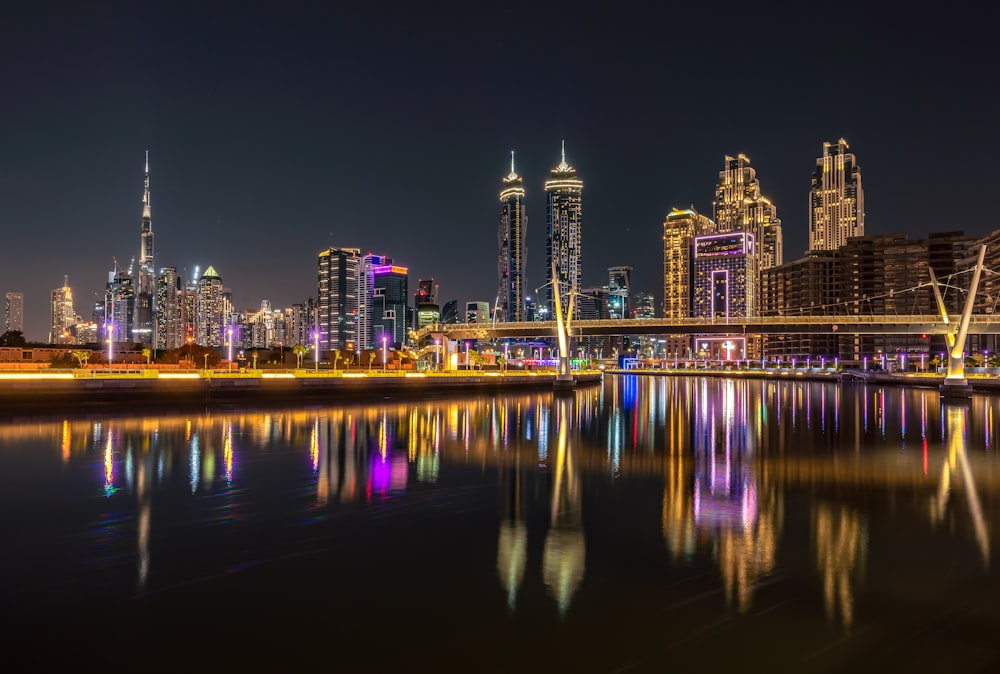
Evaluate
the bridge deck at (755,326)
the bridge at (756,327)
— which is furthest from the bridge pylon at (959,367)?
the bridge deck at (755,326)

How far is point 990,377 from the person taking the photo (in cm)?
7394

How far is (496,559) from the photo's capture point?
9.99 m

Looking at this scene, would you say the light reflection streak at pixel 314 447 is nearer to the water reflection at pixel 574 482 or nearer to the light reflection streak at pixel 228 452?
the water reflection at pixel 574 482

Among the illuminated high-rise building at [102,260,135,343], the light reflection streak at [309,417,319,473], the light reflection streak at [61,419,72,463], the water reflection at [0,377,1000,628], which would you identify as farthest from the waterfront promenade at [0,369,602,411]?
the illuminated high-rise building at [102,260,135,343]

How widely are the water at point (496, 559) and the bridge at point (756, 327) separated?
57.4 meters

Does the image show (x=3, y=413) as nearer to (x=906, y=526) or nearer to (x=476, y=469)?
(x=476, y=469)

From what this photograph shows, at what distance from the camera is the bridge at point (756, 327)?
77075 mm

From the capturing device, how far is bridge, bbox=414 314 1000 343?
77075 millimetres

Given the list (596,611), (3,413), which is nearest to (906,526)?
(596,611)

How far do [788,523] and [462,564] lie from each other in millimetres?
6404

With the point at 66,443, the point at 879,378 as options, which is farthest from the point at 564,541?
the point at 879,378

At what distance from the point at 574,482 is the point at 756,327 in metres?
78.7

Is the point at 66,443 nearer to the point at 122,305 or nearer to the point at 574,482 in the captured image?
the point at 574,482

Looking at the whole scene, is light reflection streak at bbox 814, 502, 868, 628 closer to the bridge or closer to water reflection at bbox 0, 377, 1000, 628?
water reflection at bbox 0, 377, 1000, 628
